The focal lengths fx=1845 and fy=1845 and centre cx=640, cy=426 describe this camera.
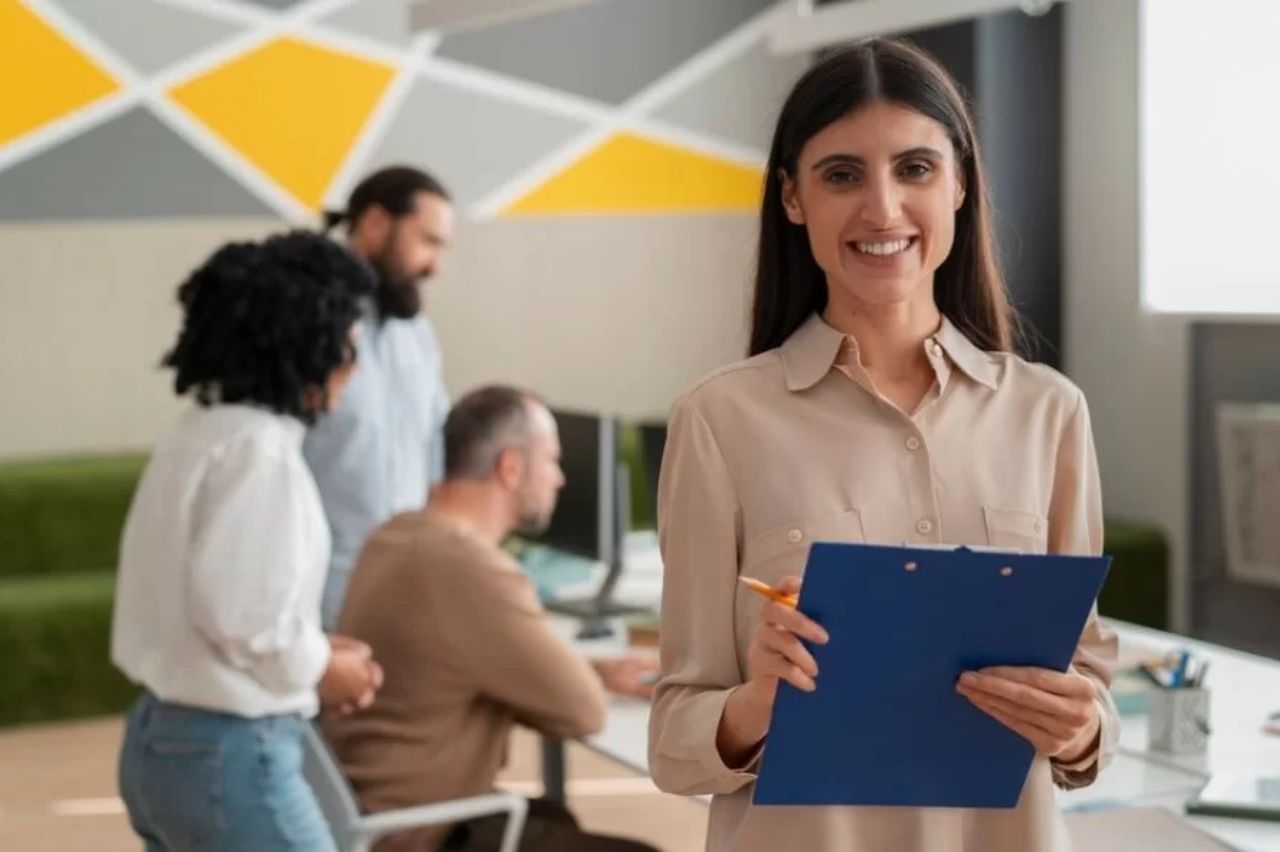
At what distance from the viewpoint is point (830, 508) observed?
69.4 inches

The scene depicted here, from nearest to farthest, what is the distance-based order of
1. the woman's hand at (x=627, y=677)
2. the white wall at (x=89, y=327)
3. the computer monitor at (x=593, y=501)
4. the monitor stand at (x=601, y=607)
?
the woman's hand at (x=627, y=677)
the monitor stand at (x=601, y=607)
the computer monitor at (x=593, y=501)
the white wall at (x=89, y=327)

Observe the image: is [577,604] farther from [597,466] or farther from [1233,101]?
[1233,101]

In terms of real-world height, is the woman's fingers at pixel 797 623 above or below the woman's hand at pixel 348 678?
above

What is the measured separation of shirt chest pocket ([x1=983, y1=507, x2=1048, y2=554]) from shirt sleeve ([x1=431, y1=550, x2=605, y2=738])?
1.71 meters

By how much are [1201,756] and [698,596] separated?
1.73 m

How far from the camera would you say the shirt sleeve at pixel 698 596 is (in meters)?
1.77

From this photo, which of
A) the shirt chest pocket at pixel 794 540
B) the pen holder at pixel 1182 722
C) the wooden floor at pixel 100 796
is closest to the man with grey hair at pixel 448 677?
the pen holder at pixel 1182 722

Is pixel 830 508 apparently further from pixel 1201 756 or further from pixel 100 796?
pixel 100 796

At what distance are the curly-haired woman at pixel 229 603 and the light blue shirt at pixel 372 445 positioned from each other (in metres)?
1.49

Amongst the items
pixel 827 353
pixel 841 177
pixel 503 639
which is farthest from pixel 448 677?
pixel 841 177

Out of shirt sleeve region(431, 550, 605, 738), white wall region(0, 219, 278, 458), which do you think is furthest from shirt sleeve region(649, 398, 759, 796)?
white wall region(0, 219, 278, 458)

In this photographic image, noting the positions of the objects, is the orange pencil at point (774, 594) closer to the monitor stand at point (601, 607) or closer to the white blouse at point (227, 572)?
the white blouse at point (227, 572)

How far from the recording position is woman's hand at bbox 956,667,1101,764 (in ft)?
5.34

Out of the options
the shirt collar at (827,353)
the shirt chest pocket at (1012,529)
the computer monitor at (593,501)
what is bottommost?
the computer monitor at (593,501)
